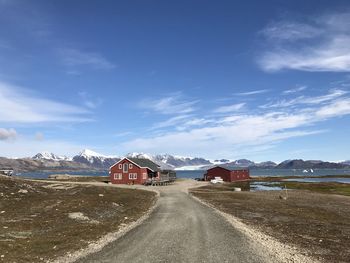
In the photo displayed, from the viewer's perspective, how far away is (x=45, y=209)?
42000 millimetres

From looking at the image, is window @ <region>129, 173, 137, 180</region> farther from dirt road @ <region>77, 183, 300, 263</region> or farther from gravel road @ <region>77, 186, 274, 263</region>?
dirt road @ <region>77, 183, 300, 263</region>

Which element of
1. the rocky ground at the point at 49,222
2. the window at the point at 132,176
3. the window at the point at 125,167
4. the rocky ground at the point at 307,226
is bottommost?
the rocky ground at the point at 307,226

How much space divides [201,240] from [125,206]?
87.3 feet

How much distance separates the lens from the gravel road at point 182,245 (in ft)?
70.8

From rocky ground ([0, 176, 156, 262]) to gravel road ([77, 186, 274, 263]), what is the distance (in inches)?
106

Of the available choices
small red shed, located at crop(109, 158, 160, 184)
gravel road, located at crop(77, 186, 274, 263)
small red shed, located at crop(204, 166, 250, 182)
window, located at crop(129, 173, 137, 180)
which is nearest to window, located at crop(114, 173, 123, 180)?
small red shed, located at crop(109, 158, 160, 184)

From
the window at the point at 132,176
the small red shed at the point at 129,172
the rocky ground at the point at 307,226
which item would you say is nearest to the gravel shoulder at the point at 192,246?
the rocky ground at the point at 307,226

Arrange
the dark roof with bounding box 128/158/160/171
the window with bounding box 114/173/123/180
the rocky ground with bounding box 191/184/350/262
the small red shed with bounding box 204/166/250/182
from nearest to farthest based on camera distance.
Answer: the rocky ground with bounding box 191/184/350/262
the window with bounding box 114/173/123/180
the dark roof with bounding box 128/158/160/171
the small red shed with bounding box 204/166/250/182

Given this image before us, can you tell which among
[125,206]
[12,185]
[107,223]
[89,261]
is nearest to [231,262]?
[89,261]

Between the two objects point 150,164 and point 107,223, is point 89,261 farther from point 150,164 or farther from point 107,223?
point 150,164

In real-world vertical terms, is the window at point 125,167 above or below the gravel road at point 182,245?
above

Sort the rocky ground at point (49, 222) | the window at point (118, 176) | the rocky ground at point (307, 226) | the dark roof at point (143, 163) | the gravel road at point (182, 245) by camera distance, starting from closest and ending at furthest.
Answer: the gravel road at point (182, 245)
the rocky ground at point (49, 222)
the rocky ground at point (307, 226)
the window at point (118, 176)
the dark roof at point (143, 163)

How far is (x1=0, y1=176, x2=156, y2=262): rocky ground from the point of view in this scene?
2358cm

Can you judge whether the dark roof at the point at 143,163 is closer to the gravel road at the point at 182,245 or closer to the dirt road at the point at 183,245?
the gravel road at the point at 182,245
